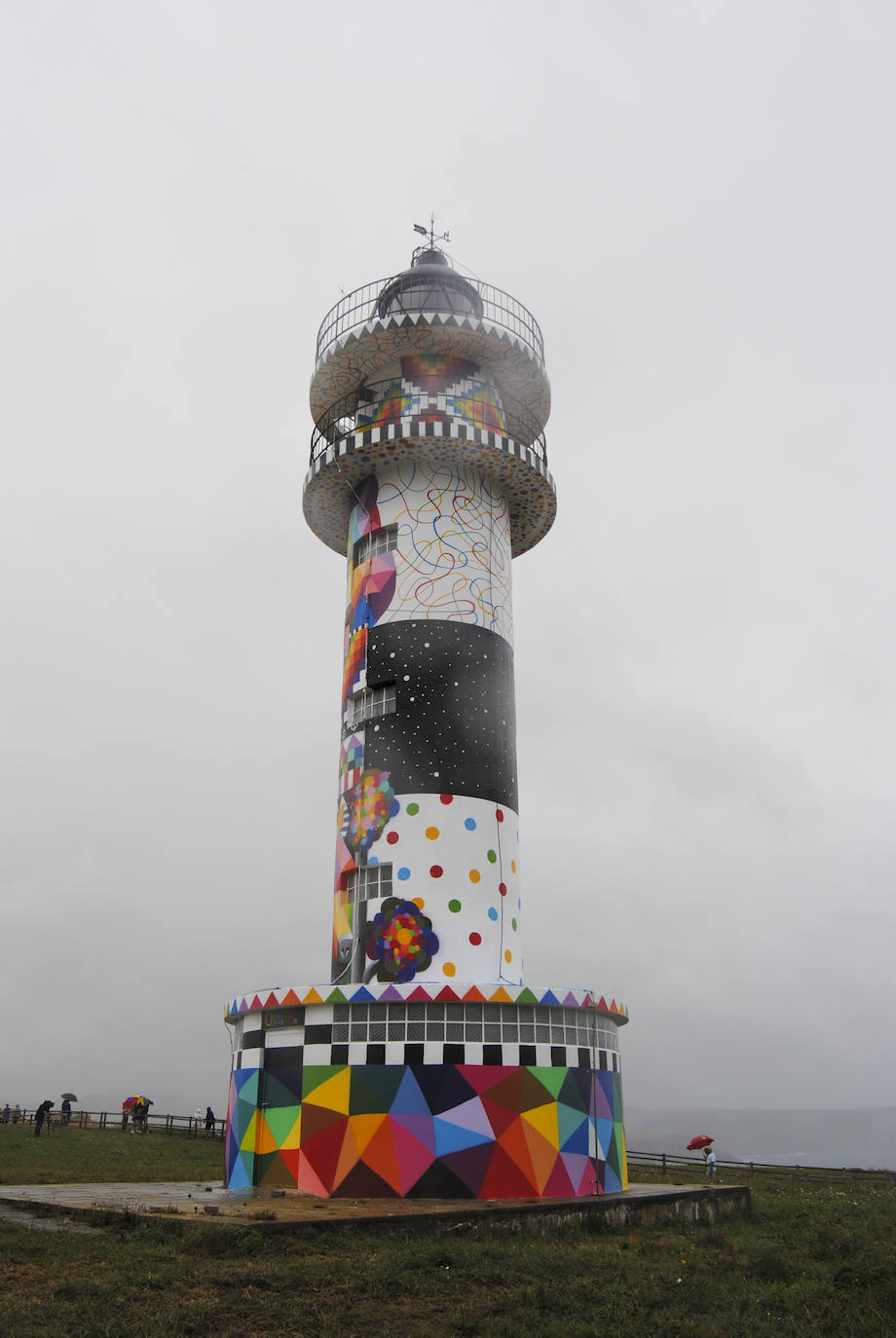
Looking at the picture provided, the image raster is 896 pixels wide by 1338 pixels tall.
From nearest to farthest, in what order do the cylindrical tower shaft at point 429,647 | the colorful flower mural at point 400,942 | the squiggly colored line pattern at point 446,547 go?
the colorful flower mural at point 400,942
the cylindrical tower shaft at point 429,647
the squiggly colored line pattern at point 446,547

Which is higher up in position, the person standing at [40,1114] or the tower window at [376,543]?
the tower window at [376,543]

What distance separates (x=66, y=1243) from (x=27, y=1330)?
3942 mm

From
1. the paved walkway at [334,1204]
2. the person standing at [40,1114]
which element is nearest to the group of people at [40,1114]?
the person standing at [40,1114]

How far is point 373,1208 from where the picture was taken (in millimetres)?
18297

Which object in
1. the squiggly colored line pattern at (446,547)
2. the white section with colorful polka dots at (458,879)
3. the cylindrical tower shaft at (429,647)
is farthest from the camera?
the squiggly colored line pattern at (446,547)

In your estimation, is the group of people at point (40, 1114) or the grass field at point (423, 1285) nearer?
the grass field at point (423, 1285)

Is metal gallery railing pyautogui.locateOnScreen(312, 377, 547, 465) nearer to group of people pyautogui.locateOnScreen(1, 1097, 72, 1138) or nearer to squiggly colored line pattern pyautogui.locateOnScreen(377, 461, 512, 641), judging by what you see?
squiggly colored line pattern pyautogui.locateOnScreen(377, 461, 512, 641)

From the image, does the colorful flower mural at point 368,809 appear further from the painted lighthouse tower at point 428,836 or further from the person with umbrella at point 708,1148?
the person with umbrella at point 708,1148

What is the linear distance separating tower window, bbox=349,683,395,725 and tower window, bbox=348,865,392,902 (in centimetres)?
376

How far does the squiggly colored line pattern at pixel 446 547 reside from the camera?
27016mm

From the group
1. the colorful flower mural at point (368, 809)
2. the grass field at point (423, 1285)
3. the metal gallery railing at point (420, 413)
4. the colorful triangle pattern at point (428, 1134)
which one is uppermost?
the metal gallery railing at point (420, 413)

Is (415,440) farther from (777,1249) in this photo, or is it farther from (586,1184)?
(777,1249)

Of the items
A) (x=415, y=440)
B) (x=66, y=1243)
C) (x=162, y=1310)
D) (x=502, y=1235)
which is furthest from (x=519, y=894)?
(x=162, y=1310)

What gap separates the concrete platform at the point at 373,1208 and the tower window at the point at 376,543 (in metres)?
15.2
